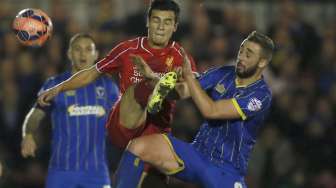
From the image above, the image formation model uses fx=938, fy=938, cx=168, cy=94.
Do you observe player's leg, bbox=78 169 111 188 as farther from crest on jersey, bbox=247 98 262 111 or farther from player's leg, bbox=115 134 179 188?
crest on jersey, bbox=247 98 262 111

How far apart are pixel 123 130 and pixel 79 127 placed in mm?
1174

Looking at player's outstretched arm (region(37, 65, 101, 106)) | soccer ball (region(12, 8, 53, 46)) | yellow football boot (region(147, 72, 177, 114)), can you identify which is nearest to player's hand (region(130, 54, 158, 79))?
yellow football boot (region(147, 72, 177, 114))

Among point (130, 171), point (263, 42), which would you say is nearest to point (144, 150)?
point (130, 171)

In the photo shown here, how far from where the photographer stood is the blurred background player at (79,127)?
27.9 ft

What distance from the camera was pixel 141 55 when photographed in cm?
752

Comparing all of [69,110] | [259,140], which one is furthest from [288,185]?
[69,110]

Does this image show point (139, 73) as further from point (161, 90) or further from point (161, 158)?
point (161, 158)

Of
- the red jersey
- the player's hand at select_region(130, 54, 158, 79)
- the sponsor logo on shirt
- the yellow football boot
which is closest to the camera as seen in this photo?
the yellow football boot

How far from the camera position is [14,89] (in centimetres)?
1140

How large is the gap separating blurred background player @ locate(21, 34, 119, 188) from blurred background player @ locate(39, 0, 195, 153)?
3.03 feet

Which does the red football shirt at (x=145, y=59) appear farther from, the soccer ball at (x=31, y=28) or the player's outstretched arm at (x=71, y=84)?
the soccer ball at (x=31, y=28)

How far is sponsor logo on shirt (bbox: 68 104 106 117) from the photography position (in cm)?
866

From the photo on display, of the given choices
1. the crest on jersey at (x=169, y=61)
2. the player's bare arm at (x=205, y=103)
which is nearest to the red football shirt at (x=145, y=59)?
the crest on jersey at (x=169, y=61)

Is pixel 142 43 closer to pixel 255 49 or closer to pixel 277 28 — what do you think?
pixel 255 49
